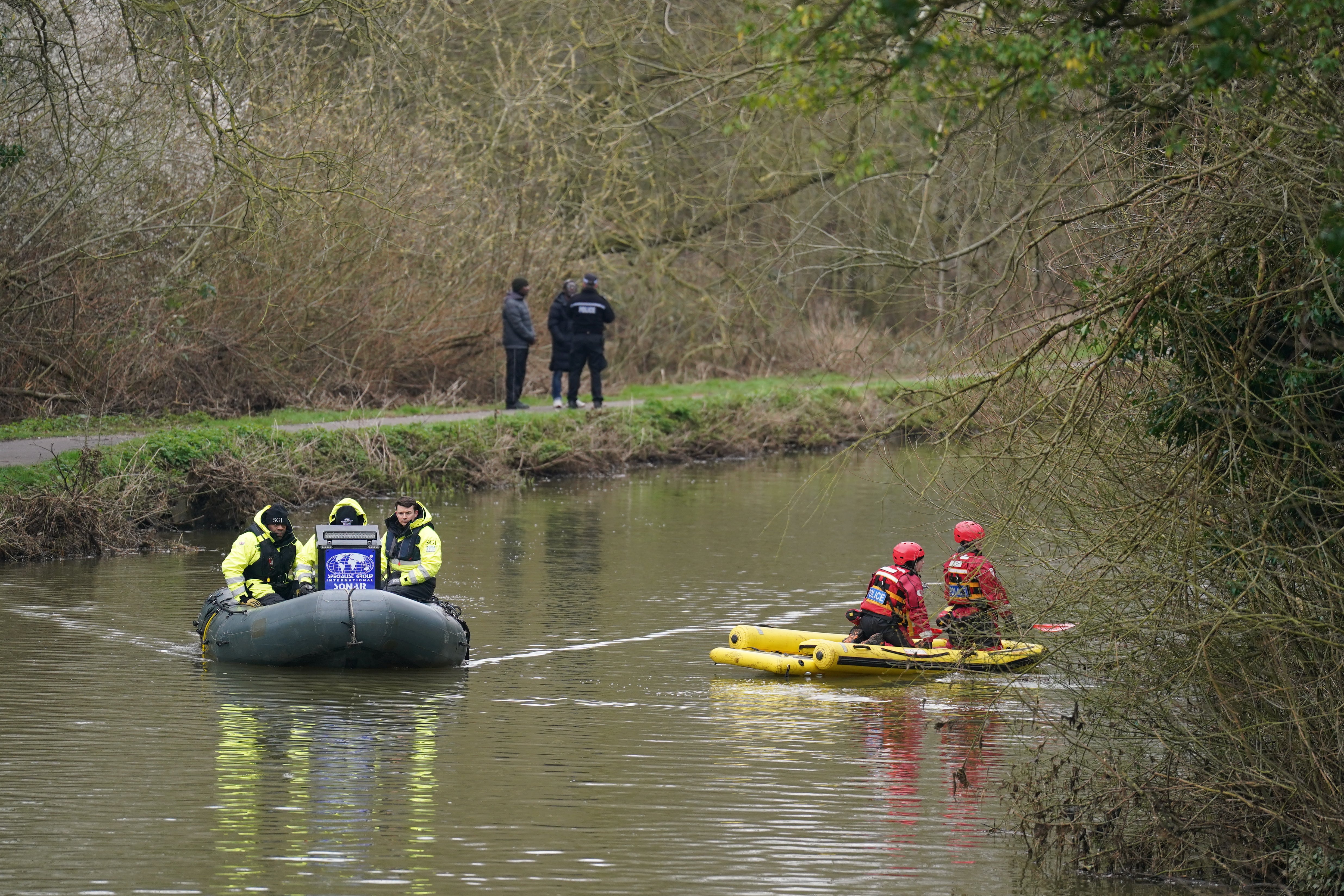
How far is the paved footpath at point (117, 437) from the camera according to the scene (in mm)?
19047

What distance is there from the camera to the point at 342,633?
12.5 meters

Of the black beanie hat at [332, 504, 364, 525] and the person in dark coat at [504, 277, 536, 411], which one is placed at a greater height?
the person in dark coat at [504, 277, 536, 411]

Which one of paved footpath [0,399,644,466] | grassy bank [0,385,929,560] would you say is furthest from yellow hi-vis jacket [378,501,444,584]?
paved footpath [0,399,644,466]

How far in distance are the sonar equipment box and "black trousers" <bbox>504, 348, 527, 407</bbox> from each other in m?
13.7

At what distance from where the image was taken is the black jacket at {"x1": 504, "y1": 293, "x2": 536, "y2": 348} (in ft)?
85.8

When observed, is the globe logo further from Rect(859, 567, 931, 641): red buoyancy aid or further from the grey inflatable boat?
Rect(859, 567, 931, 641): red buoyancy aid

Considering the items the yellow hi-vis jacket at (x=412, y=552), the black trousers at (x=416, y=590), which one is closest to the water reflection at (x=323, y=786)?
the black trousers at (x=416, y=590)

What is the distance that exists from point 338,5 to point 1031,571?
10.3 m

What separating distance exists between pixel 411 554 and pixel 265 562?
1.12 metres

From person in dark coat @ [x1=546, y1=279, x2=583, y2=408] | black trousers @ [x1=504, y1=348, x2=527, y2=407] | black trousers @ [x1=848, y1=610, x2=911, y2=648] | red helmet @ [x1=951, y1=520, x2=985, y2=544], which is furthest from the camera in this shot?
person in dark coat @ [x1=546, y1=279, x2=583, y2=408]

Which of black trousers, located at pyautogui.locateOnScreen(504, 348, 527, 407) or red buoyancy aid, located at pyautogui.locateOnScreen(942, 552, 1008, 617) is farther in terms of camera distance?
black trousers, located at pyautogui.locateOnScreen(504, 348, 527, 407)

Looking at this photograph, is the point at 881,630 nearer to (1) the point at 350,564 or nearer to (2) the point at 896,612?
(2) the point at 896,612

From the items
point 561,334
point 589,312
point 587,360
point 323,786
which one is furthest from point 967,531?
point 587,360

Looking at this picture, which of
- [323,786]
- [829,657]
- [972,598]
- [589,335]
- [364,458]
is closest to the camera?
[323,786]
